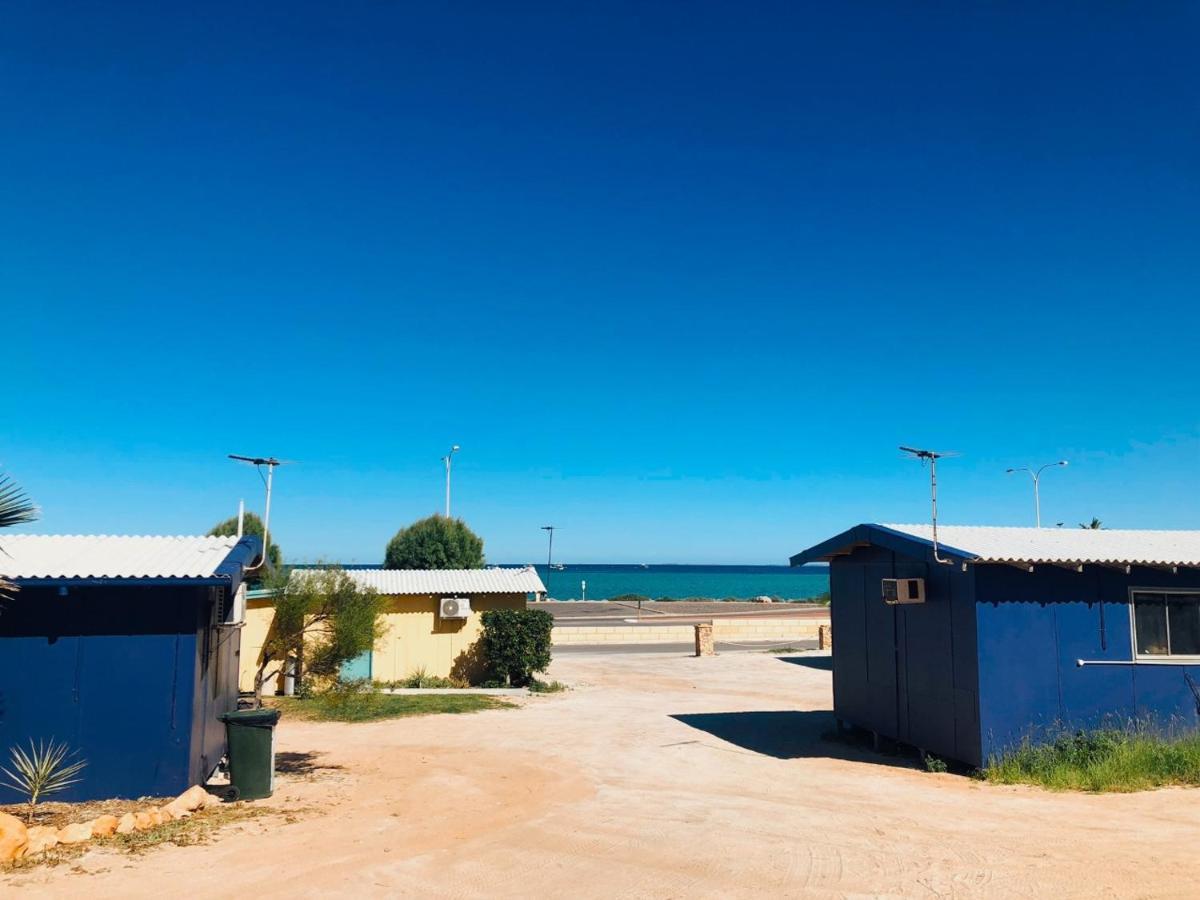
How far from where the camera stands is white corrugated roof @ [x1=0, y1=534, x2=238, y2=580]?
34.9ft

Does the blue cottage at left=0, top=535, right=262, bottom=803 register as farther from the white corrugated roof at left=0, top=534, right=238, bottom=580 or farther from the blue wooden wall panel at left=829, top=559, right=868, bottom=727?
the blue wooden wall panel at left=829, top=559, right=868, bottom=727

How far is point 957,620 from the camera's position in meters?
13.3

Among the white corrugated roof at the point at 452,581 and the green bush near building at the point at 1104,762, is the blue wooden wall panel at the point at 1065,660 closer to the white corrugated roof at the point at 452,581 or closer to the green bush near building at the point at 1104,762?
the green bush near building at the point at 1104,762

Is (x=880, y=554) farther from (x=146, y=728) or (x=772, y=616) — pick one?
(x=772, y=616)

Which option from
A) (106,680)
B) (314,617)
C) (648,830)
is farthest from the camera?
(314,617)

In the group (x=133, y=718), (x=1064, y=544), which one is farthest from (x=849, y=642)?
(x=133, y=718)

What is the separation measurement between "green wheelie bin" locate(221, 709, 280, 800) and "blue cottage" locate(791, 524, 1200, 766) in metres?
9.47

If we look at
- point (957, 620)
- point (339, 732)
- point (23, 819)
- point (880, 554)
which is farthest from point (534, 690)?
point (23, 819)

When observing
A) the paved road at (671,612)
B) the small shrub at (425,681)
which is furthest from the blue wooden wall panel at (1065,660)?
the paved road at (671,612)

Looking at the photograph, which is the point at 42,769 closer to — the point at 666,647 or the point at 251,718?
the point at 251,718

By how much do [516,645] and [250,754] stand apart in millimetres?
12704

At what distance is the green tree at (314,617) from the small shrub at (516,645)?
3.43 m

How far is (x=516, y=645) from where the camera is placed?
23.6m

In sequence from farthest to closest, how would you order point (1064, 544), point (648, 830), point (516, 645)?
point (516, 645) → point (1064, 544) → point (648, 830)
